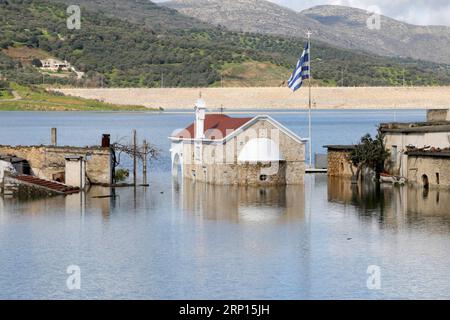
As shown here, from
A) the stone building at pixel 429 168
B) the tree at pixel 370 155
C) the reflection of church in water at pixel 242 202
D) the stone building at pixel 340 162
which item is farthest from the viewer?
the stone building at pixel 340 162

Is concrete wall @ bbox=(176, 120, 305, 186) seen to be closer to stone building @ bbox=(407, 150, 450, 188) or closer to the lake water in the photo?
the lake water

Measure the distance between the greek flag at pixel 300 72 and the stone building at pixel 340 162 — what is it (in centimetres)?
407

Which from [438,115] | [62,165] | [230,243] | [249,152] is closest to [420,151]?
[249,152]

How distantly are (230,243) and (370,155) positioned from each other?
72.5ft

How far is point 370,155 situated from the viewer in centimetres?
5988

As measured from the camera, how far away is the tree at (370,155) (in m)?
59.6

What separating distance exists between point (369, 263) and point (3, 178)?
22.8 metres

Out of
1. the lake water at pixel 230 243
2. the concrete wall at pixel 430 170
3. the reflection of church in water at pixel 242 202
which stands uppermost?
the concrete wall at pixel 430 170

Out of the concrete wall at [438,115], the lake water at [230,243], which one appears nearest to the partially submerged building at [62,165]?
the lake water at [230,243]

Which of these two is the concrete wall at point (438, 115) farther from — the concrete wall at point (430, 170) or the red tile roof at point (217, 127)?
the red tile roof at point (217, 127)

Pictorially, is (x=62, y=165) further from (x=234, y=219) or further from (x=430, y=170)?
(x=430, y=170)

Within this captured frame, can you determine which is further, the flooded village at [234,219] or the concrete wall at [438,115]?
the concrete wall at [438,115]

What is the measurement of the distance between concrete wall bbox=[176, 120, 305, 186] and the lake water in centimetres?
82
